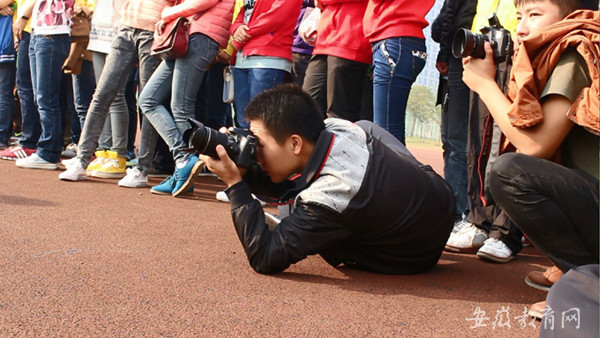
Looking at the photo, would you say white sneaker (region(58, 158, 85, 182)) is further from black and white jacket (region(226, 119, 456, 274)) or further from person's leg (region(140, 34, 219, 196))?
black and white jacket (region(226, 119, 456, 274))

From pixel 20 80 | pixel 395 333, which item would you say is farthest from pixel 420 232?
pixel 20 80

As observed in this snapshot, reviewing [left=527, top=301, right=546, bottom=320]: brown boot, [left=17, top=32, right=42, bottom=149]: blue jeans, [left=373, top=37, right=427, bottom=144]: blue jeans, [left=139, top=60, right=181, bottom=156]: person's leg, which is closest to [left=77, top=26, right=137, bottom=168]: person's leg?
[left=139, top=60, right=181, bottom=156]: person's leg

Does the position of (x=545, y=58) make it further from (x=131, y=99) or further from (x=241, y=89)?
(x=131, y=99)

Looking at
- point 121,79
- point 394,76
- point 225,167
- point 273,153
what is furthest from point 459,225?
point 121,79

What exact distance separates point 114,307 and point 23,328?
33 centimetres

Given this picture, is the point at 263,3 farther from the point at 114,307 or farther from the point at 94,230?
the point at 114,307

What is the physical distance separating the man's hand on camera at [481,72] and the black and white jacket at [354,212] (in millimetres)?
479

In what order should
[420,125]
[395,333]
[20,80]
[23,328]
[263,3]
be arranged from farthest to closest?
[420,125], [20,80], [263,3], [395,333], [23,328]

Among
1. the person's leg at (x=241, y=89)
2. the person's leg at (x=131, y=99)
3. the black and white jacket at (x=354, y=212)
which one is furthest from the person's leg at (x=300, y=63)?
the black and white jacket at (x=354, y=212)

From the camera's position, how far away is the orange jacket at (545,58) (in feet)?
7.29

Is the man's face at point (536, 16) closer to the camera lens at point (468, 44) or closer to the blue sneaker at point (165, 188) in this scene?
the camera lens at point (468, 44)

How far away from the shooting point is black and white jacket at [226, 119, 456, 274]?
2.62 meters

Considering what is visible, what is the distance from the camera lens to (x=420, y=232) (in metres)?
2.83

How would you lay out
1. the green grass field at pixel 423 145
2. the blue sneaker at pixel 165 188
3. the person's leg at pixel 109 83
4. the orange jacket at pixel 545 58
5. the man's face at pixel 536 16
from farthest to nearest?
the green grass field at pixel 423 145 → the person's leg at pixel 109 83 → the blue sneaker at pixel 165 188 → the man's face at pixel 536 16 → the orange jacket at pixel 545 58
